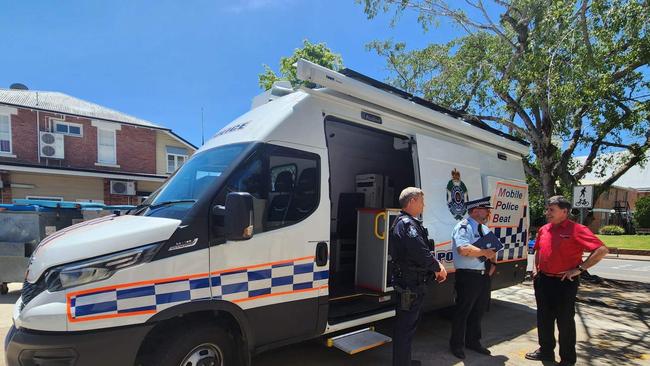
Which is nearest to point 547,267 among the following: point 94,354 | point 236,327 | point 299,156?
point 299,156

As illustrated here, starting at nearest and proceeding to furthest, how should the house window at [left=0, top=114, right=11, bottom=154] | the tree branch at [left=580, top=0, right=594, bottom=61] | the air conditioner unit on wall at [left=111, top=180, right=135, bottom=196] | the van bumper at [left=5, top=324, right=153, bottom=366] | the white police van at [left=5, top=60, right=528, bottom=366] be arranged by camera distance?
the van bumper at [left=5, top=324, right=153, bottom=366] < the white police van at [left=5, top=60, right=528, bottom=366] < the tree branch at [left=580, top=0, right=594, bottom=61] < the house window at [left=0, top=114, right=11, bottom=154] < the air conditioner unit on wall at [left=111, top=180, right=135, bottom=196]

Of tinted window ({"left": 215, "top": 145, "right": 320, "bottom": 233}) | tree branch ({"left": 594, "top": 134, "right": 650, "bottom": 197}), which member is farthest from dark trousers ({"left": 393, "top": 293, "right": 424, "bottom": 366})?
tree branch ({"left": 594, "top": 134, "right": 650, "bottom": 197})

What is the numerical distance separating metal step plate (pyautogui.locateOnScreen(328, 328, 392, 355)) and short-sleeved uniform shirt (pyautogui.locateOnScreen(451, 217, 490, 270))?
3.93ft

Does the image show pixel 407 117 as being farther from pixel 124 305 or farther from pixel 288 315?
pixel 124 305

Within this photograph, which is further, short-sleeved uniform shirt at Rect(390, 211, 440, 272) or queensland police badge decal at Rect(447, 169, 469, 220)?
queensland police badge decal at Rect(447, 169, 469, 220)

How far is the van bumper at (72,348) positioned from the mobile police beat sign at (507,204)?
189 inches

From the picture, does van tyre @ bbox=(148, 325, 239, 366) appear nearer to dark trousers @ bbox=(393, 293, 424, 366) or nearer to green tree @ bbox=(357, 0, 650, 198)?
dark trousers @ bbox=(393, 293, 424, 366)

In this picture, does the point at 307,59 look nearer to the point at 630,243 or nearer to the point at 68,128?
the point at 68,128

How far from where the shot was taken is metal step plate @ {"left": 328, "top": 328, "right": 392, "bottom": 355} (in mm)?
3619

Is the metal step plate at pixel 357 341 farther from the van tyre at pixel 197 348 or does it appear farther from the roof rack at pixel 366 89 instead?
the roof rack at pixel 366 89

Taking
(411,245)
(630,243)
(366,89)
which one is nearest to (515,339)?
(411,245)

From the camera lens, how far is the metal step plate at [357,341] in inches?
142

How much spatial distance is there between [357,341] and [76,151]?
18.7m

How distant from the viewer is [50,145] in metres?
17.2
